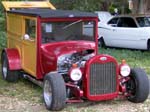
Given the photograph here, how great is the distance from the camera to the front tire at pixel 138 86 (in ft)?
25.4

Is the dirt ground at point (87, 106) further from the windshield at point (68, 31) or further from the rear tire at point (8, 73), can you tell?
the rear tire at point (8, 73)

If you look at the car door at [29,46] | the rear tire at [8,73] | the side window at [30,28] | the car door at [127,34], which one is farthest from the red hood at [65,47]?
the car door at [127,34]

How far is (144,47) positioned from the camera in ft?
51.6

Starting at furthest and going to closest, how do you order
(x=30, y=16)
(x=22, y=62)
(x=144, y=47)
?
1. (x=144, y=47)
2. (x=22, y=62)
3. (x=30, y=16)

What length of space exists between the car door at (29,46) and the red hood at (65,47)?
36 centimetres

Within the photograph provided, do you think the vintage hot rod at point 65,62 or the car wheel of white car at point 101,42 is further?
the car wheel of white car at point 101,42

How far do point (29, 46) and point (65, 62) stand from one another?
1.22 meters

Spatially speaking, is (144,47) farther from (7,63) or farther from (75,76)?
(75,76)

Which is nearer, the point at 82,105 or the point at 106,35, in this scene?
the point at 82,105

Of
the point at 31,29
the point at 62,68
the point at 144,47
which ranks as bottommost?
the point at 144,47

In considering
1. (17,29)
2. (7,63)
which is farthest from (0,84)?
(17,29)

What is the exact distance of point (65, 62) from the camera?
8062 mm

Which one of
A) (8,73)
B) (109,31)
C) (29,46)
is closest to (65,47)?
(29,46)

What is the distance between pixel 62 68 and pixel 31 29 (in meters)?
1.39
